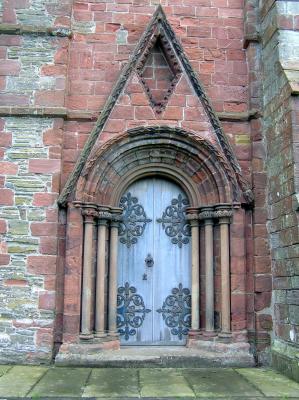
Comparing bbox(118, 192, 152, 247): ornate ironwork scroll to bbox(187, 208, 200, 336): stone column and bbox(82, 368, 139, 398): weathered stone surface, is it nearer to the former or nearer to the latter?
bbox(187, 208, 200, 336): stone column

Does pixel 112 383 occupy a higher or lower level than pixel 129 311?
lower

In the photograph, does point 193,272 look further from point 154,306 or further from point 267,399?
point 267,399

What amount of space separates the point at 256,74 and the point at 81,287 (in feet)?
13.2

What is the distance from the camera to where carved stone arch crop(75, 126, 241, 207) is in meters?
6.80

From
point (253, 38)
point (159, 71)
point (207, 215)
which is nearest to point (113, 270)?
point (207, 215)

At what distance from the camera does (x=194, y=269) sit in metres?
6.95

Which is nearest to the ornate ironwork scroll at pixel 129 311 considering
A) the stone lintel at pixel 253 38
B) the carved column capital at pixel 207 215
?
the carved column capital at pixel 207 215

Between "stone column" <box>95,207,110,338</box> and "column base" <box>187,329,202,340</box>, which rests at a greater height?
"stone column" <box>95,207,110,338</box>

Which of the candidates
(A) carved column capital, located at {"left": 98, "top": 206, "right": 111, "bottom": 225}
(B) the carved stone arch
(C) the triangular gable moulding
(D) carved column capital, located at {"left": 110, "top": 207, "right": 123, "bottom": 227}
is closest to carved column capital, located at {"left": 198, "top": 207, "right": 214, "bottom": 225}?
(B) the carved stone arch

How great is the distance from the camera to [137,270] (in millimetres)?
7055

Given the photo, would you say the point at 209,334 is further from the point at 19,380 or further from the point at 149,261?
the point at 19,380

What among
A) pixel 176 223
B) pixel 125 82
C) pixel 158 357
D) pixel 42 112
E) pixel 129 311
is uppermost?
pixel 125 82

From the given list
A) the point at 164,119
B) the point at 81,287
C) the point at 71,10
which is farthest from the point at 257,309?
the point at 71,10

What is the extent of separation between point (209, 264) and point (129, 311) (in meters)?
1.33
